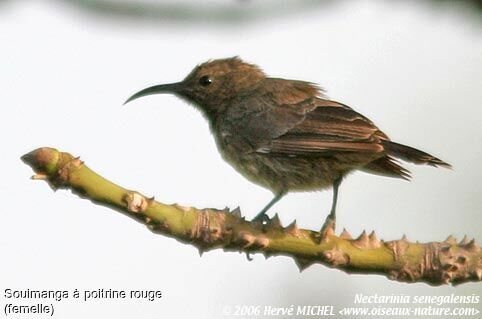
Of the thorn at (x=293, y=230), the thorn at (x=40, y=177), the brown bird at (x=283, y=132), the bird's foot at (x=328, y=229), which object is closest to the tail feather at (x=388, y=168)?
the brown bird at (x=283, y=132)

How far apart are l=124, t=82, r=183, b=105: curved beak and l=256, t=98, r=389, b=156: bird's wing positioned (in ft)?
1.20

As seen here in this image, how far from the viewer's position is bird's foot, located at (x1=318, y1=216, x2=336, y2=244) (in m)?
1.75

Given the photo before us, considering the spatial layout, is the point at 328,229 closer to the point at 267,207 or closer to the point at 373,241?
the point at 373,241

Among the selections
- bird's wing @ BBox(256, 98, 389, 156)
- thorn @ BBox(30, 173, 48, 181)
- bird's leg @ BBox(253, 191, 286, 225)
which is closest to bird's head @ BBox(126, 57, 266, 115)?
bird's wing @ BBox(256, 98, 389, 156)

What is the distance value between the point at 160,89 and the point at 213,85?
0.19 meters

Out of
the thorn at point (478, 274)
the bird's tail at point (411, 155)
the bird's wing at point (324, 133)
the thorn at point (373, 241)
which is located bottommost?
the thorn at point (478, 274)

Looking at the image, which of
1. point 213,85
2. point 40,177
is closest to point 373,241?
point 40,177

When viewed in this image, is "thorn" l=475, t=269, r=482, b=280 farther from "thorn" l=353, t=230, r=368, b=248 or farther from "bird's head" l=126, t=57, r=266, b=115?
"bird's head" l=126, t=57, r=266, b=115

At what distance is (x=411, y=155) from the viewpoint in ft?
7.18

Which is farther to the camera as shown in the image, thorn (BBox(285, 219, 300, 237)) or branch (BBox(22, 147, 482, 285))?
thorn (BBox(285, 219, 300, 237))

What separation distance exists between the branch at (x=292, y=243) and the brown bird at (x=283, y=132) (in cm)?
41

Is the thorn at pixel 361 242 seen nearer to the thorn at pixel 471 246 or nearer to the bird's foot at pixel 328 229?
the bird's foot at pixel 328 229

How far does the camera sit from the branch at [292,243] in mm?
1426

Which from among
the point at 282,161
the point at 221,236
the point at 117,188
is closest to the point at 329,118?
the point at 282,161
